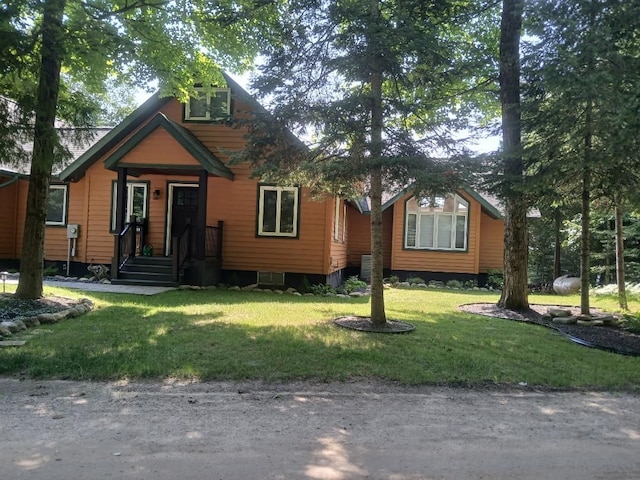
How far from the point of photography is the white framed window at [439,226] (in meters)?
20.3

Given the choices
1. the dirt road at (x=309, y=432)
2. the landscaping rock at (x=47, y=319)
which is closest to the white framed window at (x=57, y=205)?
the landscaping rock at (x=47, y=319)

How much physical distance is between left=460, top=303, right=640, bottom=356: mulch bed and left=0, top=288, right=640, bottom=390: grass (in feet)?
1.06

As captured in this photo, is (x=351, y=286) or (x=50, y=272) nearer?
(x=50, y=272)

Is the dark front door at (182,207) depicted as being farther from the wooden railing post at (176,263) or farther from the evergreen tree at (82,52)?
the evergreen tree at (82,52)

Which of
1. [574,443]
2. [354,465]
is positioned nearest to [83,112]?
[354,465]

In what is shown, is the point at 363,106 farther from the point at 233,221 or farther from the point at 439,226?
the point at 439,226

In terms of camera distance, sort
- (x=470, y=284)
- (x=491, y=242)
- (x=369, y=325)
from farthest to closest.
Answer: (x=491, y=242) < (x=470, y=284) < (x=369, y=325)

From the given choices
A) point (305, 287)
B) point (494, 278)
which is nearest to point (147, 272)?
point (305, 287)

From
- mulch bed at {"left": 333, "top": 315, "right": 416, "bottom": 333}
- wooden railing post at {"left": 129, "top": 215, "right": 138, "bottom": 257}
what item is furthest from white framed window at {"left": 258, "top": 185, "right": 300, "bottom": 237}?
mulch bed at {"left": 333, "top": 315, "right": 416, "bottom": 333}

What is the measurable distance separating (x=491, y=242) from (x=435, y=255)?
2.60 meters

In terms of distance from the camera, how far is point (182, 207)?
15.5 meters

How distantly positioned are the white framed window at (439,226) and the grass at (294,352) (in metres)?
11.4

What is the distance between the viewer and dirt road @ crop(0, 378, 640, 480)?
3.41 m

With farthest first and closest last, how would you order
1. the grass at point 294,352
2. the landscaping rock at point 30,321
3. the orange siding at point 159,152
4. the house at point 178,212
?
the house at point 178,212 < the orange siding at point 159,152 < the landscaping rock at point 30,321 < the grass at point 294,352
